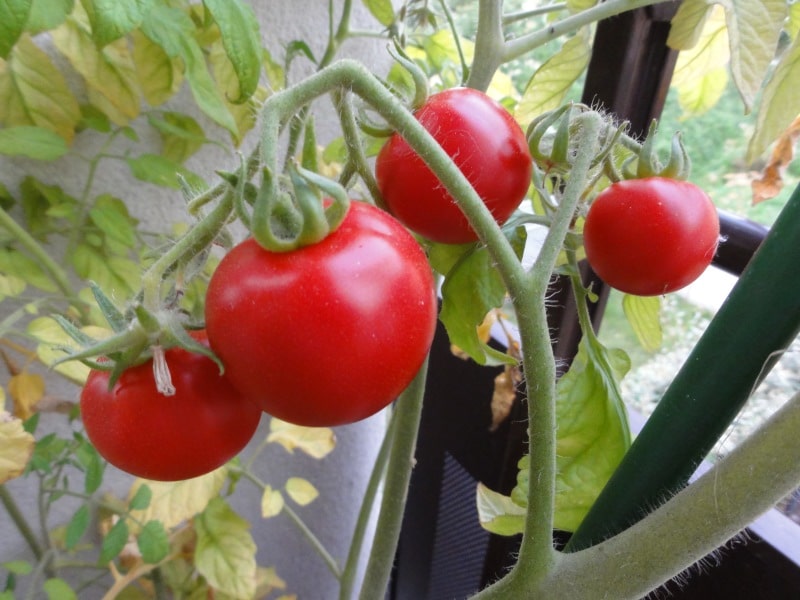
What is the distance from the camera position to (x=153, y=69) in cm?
60

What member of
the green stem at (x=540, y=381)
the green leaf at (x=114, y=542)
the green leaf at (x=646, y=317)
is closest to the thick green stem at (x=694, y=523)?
the green stem at (x=540, y=381)

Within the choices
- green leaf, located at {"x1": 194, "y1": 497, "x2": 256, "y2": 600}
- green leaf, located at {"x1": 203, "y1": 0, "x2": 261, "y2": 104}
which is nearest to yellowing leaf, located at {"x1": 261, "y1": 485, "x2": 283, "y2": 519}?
green leaf, located at {"x1": 194, "y1": 497, "x2": 256, "y2": 600}

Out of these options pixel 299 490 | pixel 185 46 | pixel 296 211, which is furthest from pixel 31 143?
pixel 299 490

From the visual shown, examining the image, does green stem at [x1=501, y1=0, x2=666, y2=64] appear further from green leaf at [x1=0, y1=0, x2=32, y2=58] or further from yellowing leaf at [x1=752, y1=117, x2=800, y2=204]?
green leaf at [x1=0, y1=0, x2=32, y2=58]

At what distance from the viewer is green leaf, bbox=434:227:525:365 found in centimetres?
36

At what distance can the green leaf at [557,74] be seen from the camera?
507 millimetres

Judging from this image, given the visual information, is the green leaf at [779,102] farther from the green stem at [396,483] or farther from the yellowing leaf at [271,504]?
the yellowing leaf at [271,504]

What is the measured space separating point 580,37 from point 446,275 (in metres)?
0.28

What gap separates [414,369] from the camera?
0.24 metres

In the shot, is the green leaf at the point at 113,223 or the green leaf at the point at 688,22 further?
Answer: the green leaf at the point at 113,223

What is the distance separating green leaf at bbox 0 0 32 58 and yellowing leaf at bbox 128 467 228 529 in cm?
51

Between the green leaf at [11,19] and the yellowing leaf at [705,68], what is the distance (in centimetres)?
50

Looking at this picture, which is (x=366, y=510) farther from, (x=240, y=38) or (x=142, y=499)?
(x=240, y=38)

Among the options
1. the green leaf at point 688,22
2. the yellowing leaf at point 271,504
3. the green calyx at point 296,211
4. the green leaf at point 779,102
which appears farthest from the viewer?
the yellowing leaf at point 271,504
